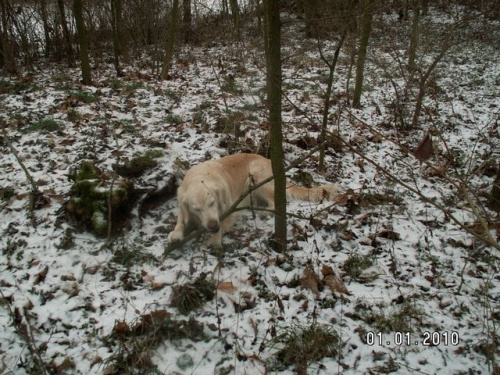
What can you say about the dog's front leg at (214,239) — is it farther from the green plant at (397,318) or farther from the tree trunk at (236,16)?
the tree trunk at (236,16)

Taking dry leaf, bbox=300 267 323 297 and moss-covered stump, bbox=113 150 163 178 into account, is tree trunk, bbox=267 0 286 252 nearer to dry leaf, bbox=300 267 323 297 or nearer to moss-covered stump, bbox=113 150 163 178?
dry leaf, bbox=300 267 323 297

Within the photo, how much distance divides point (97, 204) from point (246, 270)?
5.48 ft

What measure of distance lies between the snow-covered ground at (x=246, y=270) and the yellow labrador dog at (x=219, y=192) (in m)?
0.25

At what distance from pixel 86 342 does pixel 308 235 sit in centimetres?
229

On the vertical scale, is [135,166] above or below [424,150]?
below

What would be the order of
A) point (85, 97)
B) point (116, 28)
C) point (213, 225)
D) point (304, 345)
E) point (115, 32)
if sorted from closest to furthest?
point (304, 345)
point (213, 225)
point (85, 97)
point (115, 32)
point (116, 28)

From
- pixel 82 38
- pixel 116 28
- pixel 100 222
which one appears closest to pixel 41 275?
pixel 100 222

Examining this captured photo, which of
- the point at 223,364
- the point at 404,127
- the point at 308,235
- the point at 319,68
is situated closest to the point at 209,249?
the point at 308,235

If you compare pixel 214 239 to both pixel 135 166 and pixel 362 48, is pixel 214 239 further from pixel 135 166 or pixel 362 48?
pixel 362 48

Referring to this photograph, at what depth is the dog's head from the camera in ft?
11.7

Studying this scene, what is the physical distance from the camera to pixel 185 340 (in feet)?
8.84

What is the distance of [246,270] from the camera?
134 inches

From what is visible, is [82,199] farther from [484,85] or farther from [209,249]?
[484,85]

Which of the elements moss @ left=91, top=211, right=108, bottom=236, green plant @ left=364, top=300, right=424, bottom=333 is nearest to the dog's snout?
moss @ left=91, top=211, right=108, bottom=236
